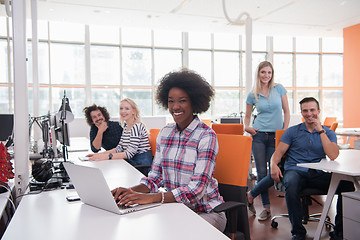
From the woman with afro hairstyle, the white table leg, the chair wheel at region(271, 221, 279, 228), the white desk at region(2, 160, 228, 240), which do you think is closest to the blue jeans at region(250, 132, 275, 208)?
the chair wheel at region(271, 221, 279, 228)

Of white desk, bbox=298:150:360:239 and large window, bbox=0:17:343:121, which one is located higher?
large window, bbox=0:17:343:121

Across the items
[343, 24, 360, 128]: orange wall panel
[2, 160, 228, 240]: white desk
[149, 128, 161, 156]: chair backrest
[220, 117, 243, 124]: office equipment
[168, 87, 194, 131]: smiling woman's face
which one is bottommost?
[2, 160, 228, 240]: white desk

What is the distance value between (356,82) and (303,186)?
7532mm

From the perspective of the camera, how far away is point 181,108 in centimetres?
181

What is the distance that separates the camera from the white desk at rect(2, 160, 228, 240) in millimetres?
1143

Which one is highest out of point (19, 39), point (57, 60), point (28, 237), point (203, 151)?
point (57, 60)

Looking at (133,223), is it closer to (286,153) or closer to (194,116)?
(194,116)

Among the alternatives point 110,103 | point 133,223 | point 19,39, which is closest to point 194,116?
point 133,223

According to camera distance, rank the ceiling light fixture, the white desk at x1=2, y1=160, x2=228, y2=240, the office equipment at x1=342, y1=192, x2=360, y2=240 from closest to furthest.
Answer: the white desk at x1=2, y1=160, x2=228, y2=240 → the office equipment at x1=342, y1=192, x2=360, y2=240 → the ceiling light fixture

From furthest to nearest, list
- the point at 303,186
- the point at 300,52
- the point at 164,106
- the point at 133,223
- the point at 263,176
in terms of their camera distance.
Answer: the point at 300,52 → the point at 263,176 → the point at 303,186 → the point at 164,106 → the point at 133,223

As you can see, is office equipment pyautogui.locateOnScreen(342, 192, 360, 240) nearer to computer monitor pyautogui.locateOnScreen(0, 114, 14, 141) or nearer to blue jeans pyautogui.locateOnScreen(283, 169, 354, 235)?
blue jeans pyautogui.locateOnScreen(283, 169, 354, 235)

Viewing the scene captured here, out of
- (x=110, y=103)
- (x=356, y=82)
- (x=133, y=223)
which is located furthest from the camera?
(x=110, y=103)

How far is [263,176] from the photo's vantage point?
3408mm

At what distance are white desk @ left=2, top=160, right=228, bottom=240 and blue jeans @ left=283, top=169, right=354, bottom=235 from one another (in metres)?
1.52
